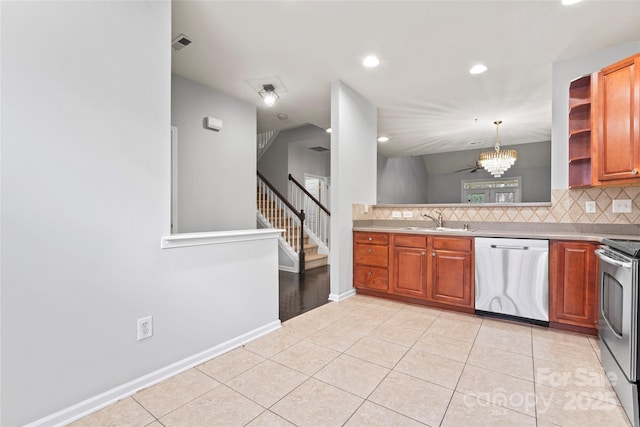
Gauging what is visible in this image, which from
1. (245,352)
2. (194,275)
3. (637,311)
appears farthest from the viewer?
(245,352)

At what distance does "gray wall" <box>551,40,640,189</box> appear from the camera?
116 inches

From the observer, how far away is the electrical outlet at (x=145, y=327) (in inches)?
72.3

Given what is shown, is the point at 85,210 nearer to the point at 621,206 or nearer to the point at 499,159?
the point at 621,206

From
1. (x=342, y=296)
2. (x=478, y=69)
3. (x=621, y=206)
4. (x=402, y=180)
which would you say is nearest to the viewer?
(x=621, y=206)

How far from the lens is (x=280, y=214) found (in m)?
6.47

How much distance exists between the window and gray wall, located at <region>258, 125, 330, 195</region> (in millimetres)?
5248

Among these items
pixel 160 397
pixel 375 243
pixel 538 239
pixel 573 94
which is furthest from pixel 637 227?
pixel 160 397

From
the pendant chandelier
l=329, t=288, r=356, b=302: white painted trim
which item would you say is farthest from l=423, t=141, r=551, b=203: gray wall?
l=329, t=288, r=356, b=302: white painted trim

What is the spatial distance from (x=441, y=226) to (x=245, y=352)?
109 inches

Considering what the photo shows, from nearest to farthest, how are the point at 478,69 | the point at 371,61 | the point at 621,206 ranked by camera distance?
the point at 621,206 → the point at 371,61 → the point at 478,69

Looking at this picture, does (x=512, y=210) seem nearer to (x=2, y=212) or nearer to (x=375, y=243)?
(x=375, y=243)

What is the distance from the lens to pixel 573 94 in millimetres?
2900

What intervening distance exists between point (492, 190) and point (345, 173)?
759 cm

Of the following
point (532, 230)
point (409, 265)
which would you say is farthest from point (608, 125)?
point (409, 265)
